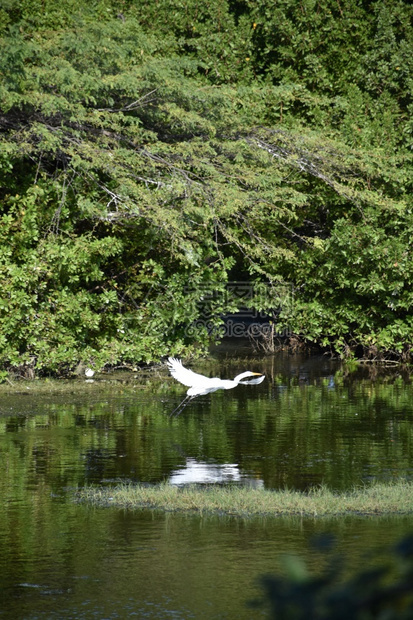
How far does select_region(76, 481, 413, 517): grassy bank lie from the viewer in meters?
8.22

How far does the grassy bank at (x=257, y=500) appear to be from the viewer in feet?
27.0

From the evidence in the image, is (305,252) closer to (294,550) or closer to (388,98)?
(388,98)

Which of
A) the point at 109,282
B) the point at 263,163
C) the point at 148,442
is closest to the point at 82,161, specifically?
Result: the point at 109,282

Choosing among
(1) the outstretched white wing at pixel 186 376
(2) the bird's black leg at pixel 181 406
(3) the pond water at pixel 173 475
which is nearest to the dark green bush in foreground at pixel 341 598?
(3) the pond water at pixel 173 475

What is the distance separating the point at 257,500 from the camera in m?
8.45

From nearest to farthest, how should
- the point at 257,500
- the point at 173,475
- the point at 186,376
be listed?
the point at 257,500 < the point at 173,475 < the point at 186,376

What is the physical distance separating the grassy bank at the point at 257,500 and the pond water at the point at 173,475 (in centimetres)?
19

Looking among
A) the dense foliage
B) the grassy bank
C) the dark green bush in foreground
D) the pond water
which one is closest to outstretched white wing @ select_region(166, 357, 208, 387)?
the pond water

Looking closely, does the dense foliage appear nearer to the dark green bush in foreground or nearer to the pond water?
the pond water

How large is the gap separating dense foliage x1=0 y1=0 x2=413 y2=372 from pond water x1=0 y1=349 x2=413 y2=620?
55.6 inches

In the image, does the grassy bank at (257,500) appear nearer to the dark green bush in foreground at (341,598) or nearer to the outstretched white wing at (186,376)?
the outstretched white wing at (186,376)

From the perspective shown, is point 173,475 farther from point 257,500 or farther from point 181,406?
point 181,406

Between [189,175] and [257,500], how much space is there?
399 inches

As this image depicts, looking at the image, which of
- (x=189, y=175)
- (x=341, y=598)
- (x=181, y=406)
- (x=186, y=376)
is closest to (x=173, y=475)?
(x=186, y=376)
